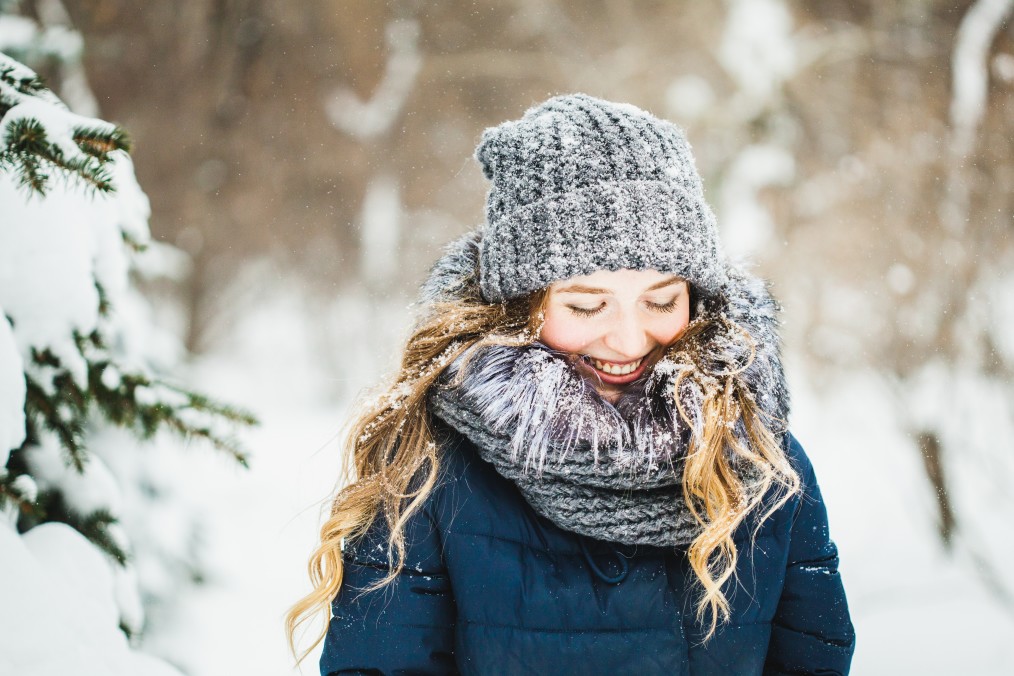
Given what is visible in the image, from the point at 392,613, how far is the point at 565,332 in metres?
0.71

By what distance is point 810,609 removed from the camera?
1682 millimetres

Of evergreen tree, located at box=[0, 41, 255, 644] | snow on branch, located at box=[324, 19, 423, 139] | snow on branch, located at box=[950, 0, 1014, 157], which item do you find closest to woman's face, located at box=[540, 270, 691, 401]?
evergreen tree, located at box=[0, 41, 255, 644]

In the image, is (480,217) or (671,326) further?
(480,217)

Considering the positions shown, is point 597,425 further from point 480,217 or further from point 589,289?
point 480,217

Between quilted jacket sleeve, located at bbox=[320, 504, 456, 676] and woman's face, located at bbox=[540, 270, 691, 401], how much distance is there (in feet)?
1.67

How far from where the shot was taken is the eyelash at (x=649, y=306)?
1.66m

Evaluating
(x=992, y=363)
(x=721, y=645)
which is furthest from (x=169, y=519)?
(x=992, y=363)

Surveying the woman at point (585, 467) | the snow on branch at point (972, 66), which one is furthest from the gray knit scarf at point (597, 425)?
the snow on branch at point (972, 66)

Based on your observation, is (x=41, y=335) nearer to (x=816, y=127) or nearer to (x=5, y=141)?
(x=5, y=141)

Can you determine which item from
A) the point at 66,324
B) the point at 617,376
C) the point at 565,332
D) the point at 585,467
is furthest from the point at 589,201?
the point at 66,324

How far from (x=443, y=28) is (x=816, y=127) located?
14.3ft

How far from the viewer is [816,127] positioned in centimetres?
643

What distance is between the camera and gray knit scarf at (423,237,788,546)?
156 centimetres

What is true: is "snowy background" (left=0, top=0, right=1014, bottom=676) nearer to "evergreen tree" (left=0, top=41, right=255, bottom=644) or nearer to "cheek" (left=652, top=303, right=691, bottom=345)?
"evergreen tree" (left=0, top=41, right=255, bottom=644)
